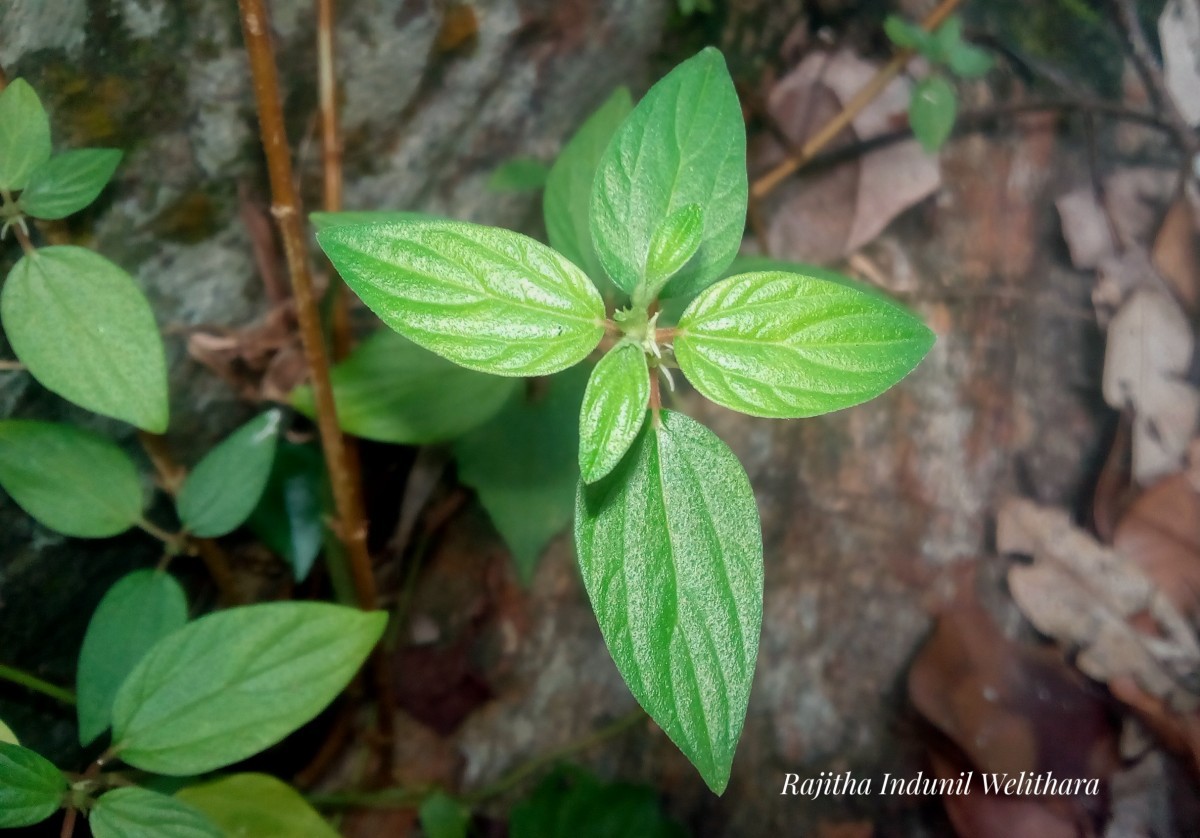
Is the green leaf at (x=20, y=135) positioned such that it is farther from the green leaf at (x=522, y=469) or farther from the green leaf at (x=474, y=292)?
the green leaf at (x=522, y=469)

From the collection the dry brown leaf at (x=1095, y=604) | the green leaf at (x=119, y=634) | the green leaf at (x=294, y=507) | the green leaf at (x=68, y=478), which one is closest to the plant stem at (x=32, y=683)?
the green leaf at (x=119, y=634)

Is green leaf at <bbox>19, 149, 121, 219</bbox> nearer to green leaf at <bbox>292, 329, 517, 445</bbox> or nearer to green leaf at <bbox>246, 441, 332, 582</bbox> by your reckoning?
green leaf at <bbox>292, 329, 517, 445</bbox>

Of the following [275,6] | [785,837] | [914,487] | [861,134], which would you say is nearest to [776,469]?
[914,487]

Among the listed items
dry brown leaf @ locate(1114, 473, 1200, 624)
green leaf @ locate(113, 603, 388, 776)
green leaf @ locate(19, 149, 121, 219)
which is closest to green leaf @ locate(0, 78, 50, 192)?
green leaf @ locate(19, 149, 121, 219)

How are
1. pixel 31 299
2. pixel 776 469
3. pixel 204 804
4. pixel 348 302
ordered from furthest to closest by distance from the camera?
pixel 776 469 → pixel 348 302 → pixel 204 804 → pixel 31 299

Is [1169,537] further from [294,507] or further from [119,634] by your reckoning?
[119,634]

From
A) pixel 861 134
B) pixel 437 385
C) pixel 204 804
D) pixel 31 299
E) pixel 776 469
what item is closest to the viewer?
pixel 31 299

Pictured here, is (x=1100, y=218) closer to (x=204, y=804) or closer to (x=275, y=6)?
(x=275, y=6)
